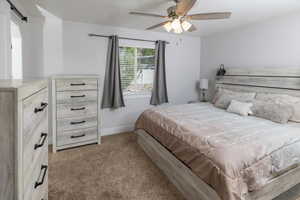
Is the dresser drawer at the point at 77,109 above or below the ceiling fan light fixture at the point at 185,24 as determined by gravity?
below

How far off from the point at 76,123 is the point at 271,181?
286 cm

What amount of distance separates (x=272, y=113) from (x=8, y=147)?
9.69ft

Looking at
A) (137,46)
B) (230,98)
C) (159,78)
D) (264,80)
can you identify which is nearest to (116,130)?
(159,78)

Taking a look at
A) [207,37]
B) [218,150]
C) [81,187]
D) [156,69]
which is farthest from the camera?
[207,37]

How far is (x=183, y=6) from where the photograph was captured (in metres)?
1.82

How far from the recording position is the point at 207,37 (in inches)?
171

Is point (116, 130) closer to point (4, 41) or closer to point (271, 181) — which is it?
point (4, 41)

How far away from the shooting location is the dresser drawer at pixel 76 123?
Answer: 2.81 m

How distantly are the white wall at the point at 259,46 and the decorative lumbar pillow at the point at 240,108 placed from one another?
968mm

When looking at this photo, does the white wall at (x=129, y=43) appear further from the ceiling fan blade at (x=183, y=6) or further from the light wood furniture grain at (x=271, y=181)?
the ceiling fan blade at (x=183, y=6)

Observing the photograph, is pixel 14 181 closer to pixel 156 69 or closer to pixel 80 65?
pixel 80 65

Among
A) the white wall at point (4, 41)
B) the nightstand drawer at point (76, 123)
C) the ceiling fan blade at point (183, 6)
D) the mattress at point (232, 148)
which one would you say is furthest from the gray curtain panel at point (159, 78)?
the white wall at point (4, 41)

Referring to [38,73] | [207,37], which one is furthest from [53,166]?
[207,37]

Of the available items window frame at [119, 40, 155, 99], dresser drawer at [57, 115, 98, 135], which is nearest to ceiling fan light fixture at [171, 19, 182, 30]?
window frame at [119, 40, 155, 99]
